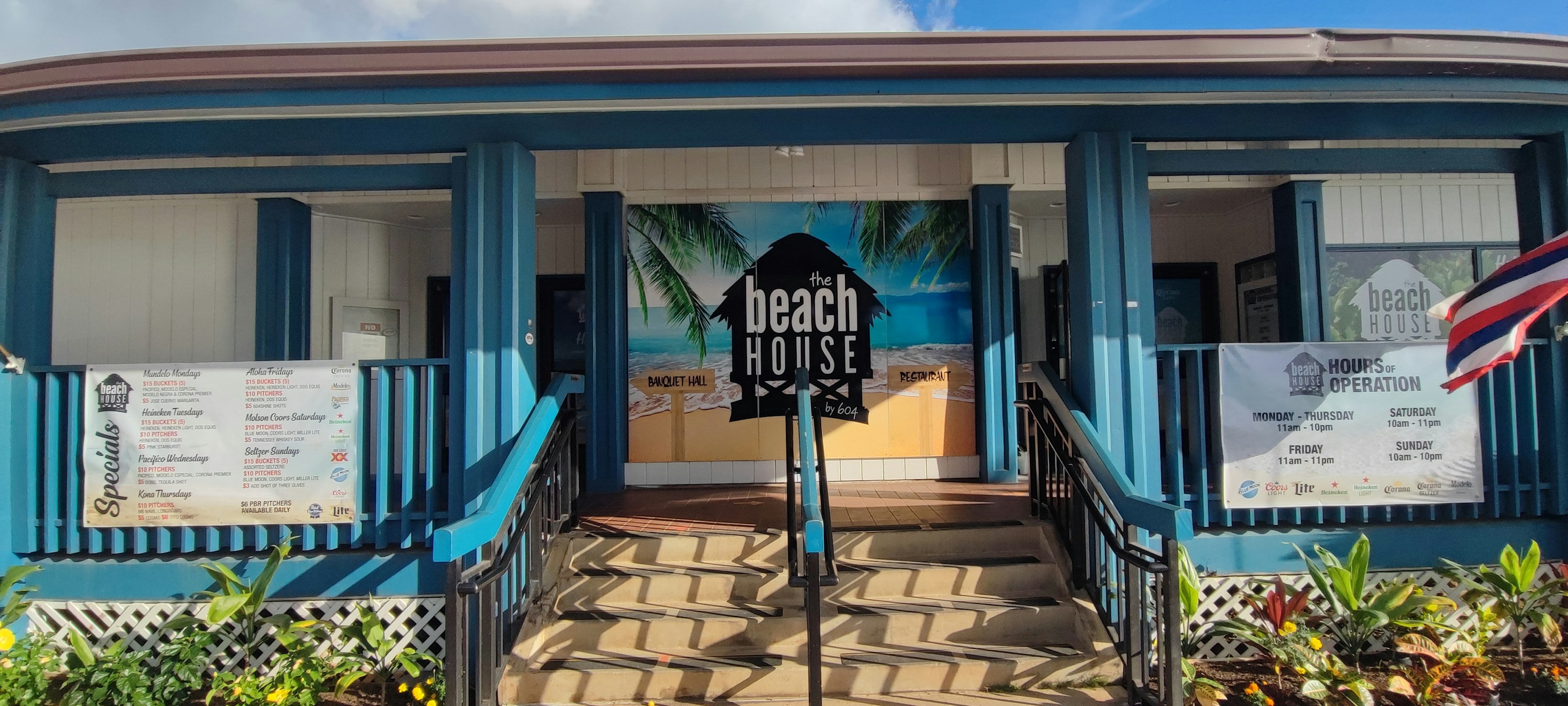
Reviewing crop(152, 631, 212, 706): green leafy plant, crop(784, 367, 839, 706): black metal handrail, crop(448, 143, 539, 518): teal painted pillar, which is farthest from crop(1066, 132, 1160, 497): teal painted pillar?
crop(152, 631, 212, 706): green leafy plant

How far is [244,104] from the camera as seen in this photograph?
3.57 metres

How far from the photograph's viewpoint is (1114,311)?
4.10 m

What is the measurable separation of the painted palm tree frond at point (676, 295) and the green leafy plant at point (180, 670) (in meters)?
3.71

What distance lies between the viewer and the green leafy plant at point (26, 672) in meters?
3.51

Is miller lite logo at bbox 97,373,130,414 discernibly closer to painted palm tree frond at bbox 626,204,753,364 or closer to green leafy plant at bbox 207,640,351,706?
green leafy plant at bbox 207,640,351,706

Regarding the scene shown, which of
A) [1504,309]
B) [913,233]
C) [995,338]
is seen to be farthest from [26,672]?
[1504,309]

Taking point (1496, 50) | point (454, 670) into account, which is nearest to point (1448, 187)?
point (1496, 50)

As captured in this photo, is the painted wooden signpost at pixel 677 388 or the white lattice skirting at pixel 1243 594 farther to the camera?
the painted wooden signpost at pixel 677 388

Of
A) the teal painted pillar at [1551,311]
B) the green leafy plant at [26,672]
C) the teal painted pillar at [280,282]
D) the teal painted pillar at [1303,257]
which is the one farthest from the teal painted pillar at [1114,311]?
the teal painted pillar at [280,282]

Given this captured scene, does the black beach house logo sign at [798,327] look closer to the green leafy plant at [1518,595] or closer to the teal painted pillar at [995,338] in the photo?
the teal painted pillar at [995,338]

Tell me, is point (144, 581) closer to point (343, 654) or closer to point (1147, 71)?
point (343, 654)

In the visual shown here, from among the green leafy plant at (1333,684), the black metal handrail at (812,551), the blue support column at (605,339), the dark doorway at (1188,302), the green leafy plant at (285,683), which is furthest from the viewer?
the dark doorway at (1188,302)

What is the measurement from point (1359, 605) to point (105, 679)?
5867 millimetres

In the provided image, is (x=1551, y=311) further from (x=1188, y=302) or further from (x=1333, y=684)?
(x=1188, y=302)
